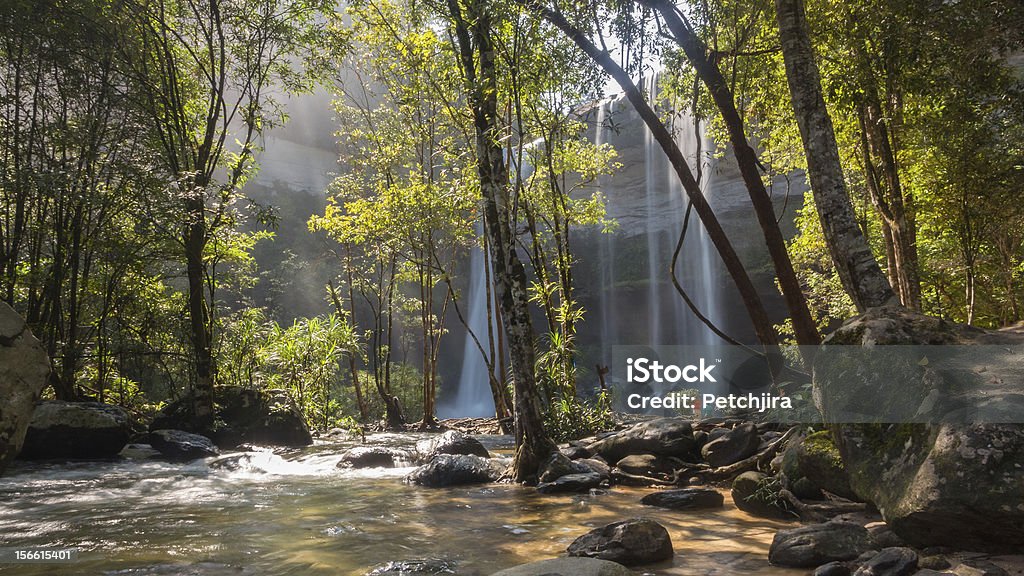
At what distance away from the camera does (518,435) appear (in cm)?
669

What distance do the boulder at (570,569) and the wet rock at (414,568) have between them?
61cm

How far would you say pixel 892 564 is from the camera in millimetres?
2637

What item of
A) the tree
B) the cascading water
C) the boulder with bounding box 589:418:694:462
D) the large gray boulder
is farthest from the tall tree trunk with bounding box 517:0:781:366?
the cascading water

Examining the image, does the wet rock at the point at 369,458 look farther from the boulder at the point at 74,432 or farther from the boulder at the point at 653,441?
the boulder at the point at 74,432

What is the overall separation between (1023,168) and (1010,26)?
2815 mm

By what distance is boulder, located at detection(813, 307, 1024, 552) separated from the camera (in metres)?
2.62

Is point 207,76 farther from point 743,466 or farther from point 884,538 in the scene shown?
point 884,538

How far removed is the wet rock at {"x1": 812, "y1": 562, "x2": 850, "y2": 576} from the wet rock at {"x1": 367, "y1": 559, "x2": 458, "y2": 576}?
1.86 metres

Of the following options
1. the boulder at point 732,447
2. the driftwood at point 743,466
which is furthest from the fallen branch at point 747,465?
the boulder at point 732,447

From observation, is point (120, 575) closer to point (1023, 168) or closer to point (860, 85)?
point (860, 85)

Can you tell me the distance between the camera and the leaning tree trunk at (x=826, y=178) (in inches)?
178

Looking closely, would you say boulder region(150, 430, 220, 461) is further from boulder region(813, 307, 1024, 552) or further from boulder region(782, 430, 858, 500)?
boulder region(813, 307, 1024, 552)

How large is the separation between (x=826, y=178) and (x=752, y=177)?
1508mm

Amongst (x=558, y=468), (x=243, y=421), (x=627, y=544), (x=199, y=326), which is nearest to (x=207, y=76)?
(x=199, y=326)
